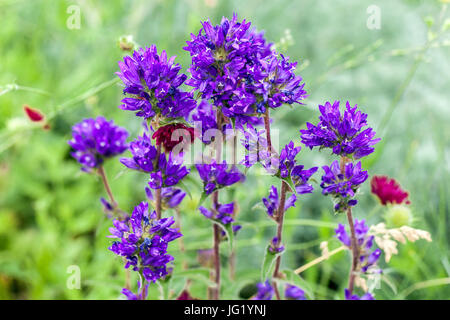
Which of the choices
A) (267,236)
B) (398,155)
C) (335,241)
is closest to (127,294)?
→ (335,241)

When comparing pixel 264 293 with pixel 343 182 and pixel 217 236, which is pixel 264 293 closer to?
Answer: pixel 217 236

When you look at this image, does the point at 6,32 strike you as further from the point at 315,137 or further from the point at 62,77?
the point at 315,137

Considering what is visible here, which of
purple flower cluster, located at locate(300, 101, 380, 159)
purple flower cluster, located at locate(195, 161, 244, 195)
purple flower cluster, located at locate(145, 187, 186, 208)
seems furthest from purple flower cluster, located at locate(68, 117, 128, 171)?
purple flower cluster, located at locate(300, 101, 380, 159)

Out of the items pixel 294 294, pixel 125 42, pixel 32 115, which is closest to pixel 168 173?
pixel 125 42

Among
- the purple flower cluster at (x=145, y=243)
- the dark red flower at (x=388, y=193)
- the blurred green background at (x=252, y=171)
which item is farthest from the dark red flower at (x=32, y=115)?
the dark red flower at (x=388, y=193)

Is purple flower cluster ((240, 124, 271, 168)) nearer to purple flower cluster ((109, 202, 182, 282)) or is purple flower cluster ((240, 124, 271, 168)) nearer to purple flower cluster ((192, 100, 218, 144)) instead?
purple flower cluster ((192, 100, 218, 144))

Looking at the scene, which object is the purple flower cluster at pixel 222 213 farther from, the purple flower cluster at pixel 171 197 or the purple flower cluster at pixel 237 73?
the purple flower cluster at pixel 237 73
